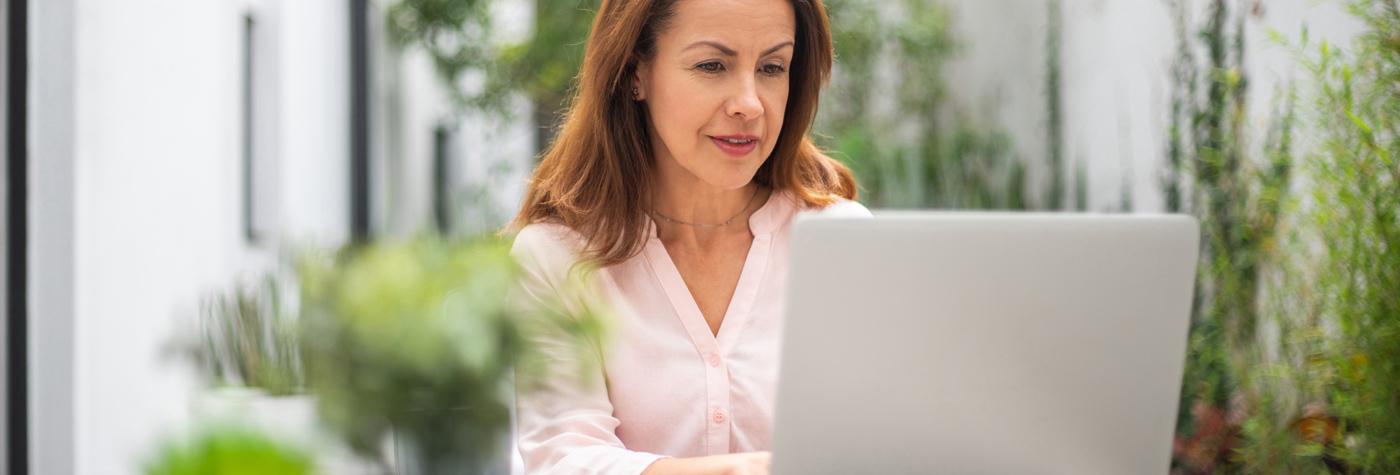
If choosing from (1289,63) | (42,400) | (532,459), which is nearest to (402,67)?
(42,400)

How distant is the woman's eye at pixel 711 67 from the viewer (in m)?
1.69

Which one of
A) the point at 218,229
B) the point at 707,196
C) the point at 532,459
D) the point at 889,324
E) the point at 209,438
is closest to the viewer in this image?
the point at 209,438

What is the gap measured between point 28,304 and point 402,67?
4586mm

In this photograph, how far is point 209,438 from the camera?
0.40m

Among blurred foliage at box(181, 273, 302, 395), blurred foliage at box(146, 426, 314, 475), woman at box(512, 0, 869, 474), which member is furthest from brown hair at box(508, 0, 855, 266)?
blurred foliage at box(146, 426, 314, 475)

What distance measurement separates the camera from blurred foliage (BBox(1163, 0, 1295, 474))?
277 cm

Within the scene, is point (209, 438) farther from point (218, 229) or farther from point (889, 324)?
point (218, 229)

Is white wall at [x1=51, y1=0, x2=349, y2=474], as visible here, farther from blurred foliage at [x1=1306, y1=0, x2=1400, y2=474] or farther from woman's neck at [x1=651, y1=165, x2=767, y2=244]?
blurred foliage at [x1=1306, y1=0, x2=1400, y2=474]

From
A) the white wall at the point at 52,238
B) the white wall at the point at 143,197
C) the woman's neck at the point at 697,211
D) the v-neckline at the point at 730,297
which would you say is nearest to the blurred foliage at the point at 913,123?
the white wall at the point at 143,197

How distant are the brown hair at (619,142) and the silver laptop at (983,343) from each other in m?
0.69

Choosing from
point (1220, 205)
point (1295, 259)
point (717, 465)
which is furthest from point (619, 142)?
point (1220, 205)

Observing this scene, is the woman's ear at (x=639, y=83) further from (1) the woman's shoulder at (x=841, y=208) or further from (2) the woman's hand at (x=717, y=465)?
(2) the woman's hand at (x=717, y=465)

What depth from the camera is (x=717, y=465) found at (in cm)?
130

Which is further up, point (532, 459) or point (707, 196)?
point (707, 196)
